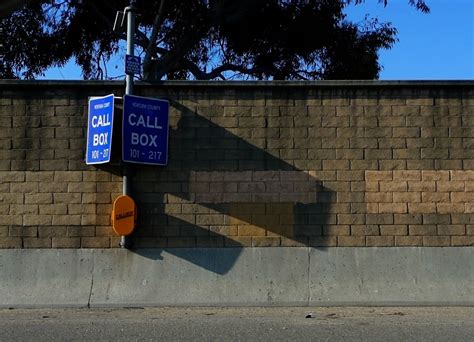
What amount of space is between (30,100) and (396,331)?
246 inches

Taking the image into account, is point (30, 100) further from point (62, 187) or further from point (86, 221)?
point (86, 221)

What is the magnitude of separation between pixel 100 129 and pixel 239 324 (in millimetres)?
3613

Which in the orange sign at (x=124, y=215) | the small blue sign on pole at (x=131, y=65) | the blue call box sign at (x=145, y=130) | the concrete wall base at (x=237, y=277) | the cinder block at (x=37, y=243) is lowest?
the concrete wall base at (x=237, y=277)

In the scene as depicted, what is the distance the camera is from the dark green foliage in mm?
16969

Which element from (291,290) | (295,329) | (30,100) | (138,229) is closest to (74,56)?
(30,100)

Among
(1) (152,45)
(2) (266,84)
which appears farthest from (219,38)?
(2) (266,84)

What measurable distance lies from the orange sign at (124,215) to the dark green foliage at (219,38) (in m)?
8.57

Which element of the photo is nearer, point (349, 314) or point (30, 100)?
point (349, 314)

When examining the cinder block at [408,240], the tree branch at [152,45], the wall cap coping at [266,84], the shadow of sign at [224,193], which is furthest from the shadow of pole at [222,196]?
the tree branch at [152,45]

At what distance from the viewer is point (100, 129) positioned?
869 centimetres

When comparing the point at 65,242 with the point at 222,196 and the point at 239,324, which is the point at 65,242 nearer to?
the point at 222,196

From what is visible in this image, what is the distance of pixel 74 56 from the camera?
1870 cm

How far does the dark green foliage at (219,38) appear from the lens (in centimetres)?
1697

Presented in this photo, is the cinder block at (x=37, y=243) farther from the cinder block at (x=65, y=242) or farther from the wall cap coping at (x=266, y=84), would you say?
the wall cap coping at (x=266, y=84)
